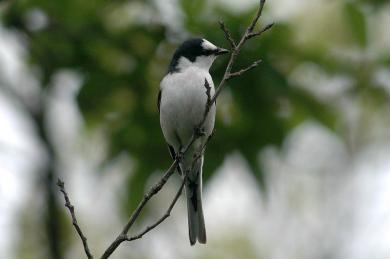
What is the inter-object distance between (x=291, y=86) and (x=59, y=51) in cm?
144

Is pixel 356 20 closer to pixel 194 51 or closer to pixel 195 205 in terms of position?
pixel 194 51

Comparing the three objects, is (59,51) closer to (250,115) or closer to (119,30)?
(119,30)

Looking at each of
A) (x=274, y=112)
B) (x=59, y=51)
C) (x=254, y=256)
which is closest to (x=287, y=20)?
(x=274, y=112)

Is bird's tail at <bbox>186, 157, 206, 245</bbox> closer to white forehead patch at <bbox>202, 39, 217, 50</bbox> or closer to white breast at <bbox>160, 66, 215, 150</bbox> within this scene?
white breast at <bbox>160, 66, 215, 150</bbox>

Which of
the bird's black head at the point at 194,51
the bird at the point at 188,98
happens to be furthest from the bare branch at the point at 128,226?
the bird's black head at the point at 194,51

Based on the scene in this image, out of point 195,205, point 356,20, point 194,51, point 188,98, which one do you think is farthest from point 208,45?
point 195,205

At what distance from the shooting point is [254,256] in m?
11.1

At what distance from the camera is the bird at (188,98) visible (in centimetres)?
448

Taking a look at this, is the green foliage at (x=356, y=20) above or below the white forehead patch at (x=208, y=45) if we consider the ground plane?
below

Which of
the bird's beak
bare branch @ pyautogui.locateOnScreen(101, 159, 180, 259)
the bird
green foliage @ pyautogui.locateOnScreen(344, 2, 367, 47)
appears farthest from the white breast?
bare branch @ pyautogui.locateOnScreen(101, 159, 180, 259)

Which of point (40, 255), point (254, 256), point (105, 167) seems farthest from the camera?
point (254, 256)

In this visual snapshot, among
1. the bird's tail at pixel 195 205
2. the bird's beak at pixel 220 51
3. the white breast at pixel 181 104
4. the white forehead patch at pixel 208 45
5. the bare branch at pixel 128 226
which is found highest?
the white forehead patch at pixel 208 45

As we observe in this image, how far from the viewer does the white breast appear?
4477 mm

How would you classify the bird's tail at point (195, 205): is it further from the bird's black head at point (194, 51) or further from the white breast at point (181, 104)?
the bird's black head at point (194, 51)
